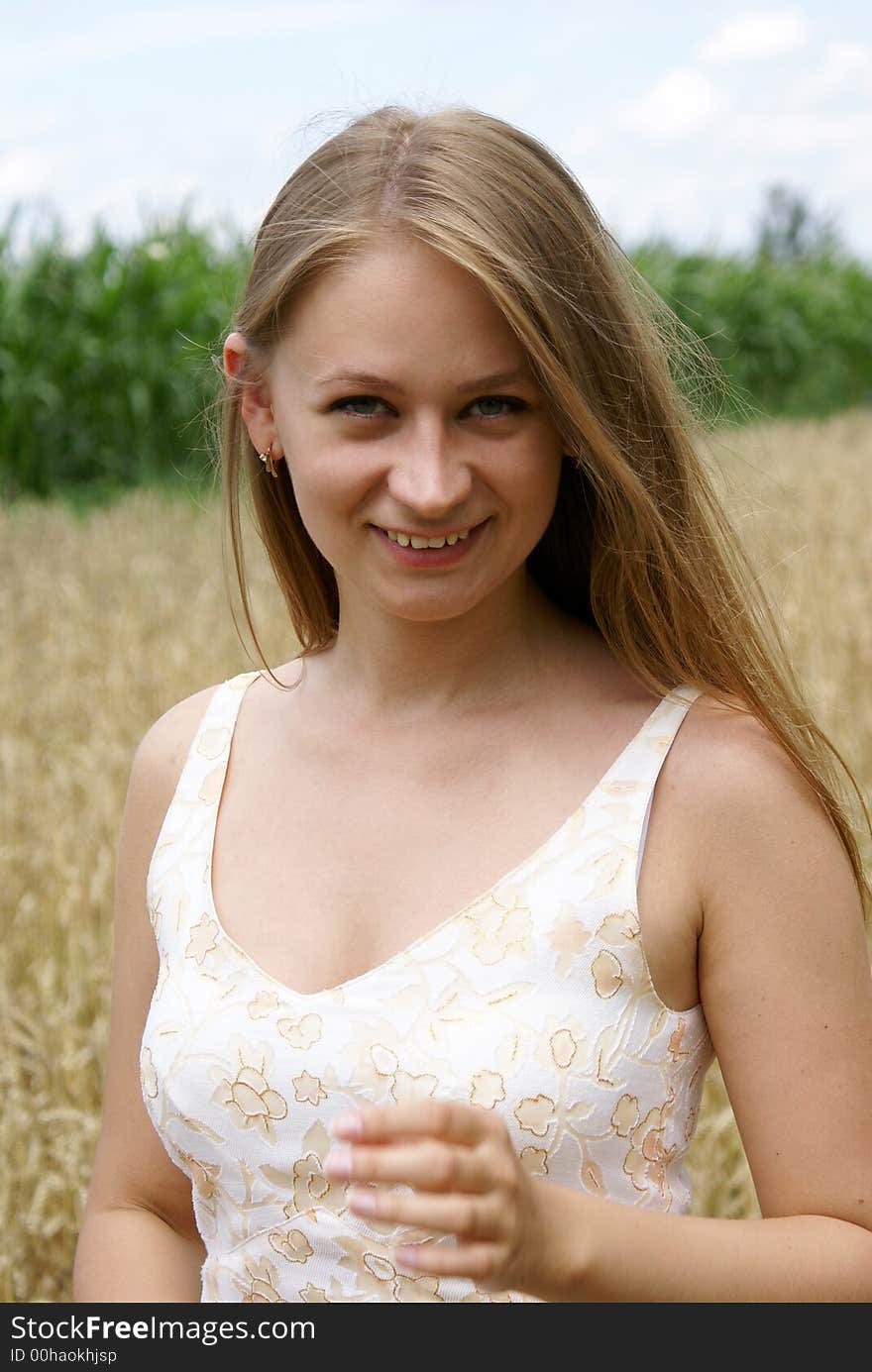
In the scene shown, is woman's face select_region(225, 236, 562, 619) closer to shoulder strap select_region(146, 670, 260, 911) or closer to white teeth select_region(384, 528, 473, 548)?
white teeth select_region(384, 528, 473, 548)

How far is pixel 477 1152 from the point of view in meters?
1.07

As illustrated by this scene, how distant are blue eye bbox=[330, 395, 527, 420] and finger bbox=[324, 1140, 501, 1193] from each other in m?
0.70

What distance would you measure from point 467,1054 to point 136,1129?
544mm

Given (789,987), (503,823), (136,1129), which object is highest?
(503,823)

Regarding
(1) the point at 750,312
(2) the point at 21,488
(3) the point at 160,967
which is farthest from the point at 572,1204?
(1) the point at 750,312

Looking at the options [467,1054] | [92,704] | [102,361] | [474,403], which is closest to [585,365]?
[474,403]

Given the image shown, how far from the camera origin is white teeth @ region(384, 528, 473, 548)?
1.50 meters

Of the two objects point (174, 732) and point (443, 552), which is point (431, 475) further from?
point (174, 732)

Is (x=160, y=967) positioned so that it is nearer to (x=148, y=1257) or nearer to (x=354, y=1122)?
(x=148, y=1257)

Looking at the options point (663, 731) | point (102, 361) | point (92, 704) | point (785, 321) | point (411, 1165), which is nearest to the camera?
point (411, 1165)

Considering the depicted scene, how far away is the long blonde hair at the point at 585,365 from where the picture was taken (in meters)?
1.49

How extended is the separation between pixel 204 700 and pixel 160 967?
13.5 inches

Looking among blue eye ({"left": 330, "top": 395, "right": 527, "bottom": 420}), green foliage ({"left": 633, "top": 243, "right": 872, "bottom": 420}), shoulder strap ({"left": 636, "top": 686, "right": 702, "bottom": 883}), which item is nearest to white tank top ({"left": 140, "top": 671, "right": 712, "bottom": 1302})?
shoulder strap ({"left": 636, "top": 686, "right": 702, "bottom": 883})

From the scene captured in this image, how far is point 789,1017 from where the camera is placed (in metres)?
1.43
